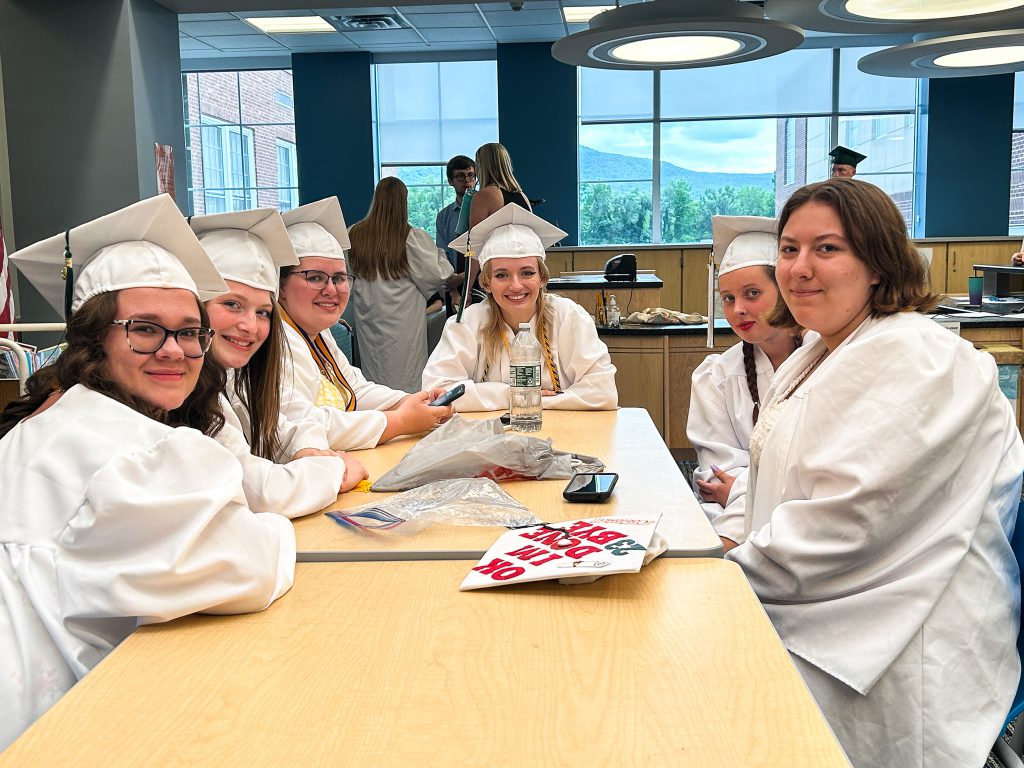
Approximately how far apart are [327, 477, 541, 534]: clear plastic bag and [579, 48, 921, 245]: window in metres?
10.5

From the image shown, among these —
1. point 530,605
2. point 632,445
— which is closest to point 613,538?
point 530,605

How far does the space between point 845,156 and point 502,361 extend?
4.26 m

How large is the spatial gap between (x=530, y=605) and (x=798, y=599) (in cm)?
64

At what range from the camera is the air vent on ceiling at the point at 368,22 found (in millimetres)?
9977

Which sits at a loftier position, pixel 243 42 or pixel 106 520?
pixel 243 42

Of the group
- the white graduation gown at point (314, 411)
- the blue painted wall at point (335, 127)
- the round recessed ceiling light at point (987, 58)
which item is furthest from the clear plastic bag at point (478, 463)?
the blue painted wall at point (335, 127)

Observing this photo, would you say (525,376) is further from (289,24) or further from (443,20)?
(289,24)

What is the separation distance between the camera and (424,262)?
6.01 m

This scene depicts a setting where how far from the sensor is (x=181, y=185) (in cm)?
726

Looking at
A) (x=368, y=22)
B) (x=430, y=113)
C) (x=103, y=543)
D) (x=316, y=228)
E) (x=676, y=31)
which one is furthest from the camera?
(x=430, y=113)

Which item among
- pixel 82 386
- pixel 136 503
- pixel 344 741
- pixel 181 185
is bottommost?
pixel 344 741

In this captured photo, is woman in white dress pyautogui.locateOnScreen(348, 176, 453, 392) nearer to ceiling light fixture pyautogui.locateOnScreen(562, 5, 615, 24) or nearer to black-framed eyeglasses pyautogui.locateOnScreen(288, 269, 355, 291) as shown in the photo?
black-framed eyeglasses pyautogui.locateOnScreen(288, 269, 355, 291)

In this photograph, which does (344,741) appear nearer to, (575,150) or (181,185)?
(181,185)

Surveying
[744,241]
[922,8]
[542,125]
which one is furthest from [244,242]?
[542,125]
